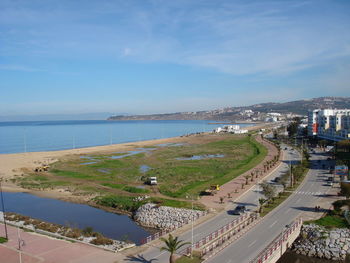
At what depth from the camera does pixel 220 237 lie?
2398 cm

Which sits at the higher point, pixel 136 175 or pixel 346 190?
pixel 346 190

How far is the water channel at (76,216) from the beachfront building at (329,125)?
6728 centimetres

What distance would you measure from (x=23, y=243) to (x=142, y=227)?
10662 millimetres

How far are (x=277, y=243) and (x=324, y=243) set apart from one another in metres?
4.66

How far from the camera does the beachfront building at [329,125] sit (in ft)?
277

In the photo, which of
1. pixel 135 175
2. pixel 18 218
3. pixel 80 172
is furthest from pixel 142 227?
pixel 80 172

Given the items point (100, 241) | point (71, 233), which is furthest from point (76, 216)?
point (100, 241)

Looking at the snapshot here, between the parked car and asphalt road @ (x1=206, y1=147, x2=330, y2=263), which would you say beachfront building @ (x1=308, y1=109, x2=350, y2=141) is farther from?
the parked car

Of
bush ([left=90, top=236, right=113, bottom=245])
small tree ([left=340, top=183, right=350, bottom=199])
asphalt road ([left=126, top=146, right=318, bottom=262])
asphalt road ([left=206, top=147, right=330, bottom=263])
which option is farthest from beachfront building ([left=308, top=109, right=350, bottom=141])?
bush ([left=90, top=236, right=113, bottom=245])

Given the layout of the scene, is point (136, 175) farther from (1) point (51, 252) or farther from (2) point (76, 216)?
(1) point (51, 252)

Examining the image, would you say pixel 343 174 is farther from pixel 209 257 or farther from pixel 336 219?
pixel 209 257

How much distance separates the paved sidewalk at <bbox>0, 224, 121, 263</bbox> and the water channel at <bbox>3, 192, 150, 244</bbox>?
4.03 meters

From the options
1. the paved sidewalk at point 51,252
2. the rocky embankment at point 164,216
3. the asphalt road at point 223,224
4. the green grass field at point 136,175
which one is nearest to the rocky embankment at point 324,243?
the asphalt road at point 223,224

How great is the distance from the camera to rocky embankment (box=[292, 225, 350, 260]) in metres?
22.9
